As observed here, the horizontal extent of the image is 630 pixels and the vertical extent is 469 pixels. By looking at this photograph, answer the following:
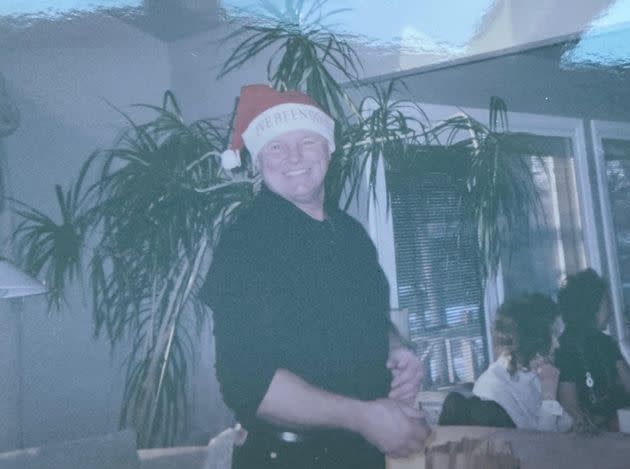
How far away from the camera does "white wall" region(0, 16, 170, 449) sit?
125 cm

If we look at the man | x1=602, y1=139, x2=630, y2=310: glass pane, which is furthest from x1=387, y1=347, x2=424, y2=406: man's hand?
x1=602, y1=139, x2=630, y2=310: glass pane

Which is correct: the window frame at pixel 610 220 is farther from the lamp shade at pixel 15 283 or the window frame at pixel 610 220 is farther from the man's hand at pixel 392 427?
the lamp shade at pixel 15 283

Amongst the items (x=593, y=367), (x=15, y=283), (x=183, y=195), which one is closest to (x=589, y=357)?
(x=593, y=367)

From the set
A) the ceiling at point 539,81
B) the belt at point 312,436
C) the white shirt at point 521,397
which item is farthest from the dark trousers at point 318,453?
the ceiling at point 539,81

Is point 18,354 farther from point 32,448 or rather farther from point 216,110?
point 216,110

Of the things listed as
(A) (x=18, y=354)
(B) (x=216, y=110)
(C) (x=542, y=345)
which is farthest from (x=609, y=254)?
(A) (x=18, y=354)

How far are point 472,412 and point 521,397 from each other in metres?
0.10

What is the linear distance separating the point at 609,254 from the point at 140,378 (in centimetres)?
96

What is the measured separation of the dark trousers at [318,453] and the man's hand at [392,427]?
0.04 m

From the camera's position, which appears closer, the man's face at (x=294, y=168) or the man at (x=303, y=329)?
the man at (x=303, y=329)

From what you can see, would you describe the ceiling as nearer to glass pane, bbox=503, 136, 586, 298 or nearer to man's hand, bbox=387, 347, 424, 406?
glass pane, bbox=503, 136, 586, 298

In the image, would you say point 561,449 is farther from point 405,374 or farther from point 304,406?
point 304,406

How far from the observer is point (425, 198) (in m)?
1.25

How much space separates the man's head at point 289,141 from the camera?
46.6 inches
